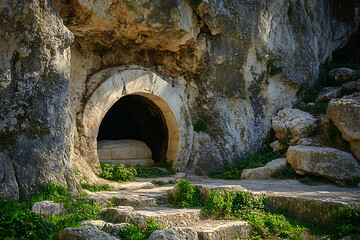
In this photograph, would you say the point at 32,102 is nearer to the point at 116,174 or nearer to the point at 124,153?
the point at 116,174

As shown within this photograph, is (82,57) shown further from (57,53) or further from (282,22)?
(282,22)

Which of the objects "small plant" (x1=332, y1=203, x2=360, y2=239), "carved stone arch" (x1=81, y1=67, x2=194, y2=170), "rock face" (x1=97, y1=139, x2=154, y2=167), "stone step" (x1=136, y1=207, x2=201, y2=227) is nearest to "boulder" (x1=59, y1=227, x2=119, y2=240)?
"stone step" (x1=136, y1=207, x2=201, y2=227)

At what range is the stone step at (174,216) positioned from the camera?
4.23 metres

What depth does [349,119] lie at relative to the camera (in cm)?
734

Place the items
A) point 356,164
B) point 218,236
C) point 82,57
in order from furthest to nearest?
1. point 82,57
2. point 356,164
3. point 218,236

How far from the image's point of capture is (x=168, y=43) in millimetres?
8414

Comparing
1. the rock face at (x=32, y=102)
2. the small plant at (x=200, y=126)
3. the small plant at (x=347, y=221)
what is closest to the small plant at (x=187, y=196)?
the rock face at (x=32, y=102)

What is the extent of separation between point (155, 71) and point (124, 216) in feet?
17.5

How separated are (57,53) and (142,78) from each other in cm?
284

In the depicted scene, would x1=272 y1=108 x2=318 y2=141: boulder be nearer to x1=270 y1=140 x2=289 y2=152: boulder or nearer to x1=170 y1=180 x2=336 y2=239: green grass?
x1=270 y1=140 x2=289 y2=152: boulder

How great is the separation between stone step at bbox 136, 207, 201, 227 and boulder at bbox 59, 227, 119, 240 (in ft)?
2.89

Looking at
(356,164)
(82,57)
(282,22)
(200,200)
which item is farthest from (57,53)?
(282,22)

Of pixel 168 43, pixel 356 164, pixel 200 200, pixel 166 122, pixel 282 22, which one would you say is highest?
pixel 282 22

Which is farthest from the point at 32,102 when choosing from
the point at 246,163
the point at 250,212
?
the point at 246,163
